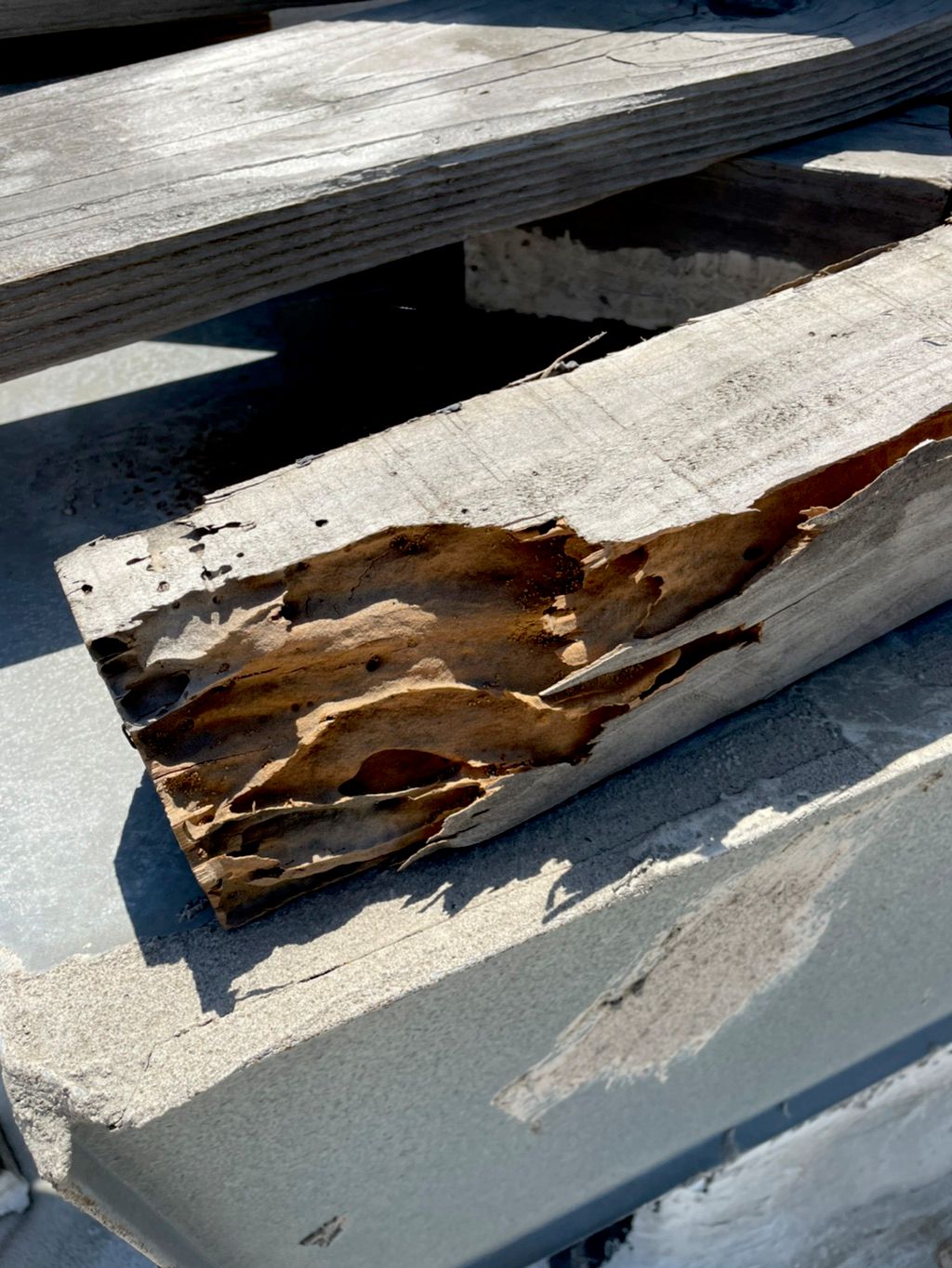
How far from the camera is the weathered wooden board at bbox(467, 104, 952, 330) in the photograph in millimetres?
2109

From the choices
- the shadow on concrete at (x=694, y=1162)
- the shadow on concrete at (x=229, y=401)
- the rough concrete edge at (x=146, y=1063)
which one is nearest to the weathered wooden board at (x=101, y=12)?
the shadow on concrete at (x=229, y=401)

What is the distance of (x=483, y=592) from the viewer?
1559mm

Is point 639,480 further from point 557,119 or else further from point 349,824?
point 557,119

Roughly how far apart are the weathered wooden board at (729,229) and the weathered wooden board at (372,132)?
3.5 inches

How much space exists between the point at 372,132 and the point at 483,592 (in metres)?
0.90

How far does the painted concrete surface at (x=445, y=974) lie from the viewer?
56.2 inches

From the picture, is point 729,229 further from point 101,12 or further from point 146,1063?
point 146,1063


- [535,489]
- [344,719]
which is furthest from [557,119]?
[344,719]

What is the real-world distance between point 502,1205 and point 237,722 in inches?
41.3

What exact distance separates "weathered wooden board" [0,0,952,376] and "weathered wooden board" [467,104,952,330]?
9cm

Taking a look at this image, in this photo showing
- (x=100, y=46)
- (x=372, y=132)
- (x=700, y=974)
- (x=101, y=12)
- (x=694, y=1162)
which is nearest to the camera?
(x=700, y=974)

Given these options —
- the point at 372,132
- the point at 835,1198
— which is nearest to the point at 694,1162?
the point at 835,1198

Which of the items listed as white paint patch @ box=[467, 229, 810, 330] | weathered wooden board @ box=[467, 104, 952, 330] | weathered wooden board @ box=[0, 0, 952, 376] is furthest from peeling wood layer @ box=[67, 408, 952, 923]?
white paint patch @ box=[467, 229, 810, 330]

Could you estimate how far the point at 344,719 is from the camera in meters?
1.49
